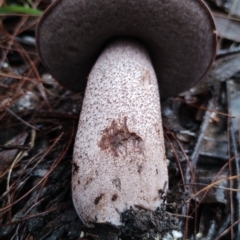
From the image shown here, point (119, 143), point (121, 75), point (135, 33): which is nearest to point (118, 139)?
point (119, 143)

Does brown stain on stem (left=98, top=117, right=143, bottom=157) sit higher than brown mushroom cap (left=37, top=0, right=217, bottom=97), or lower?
lower

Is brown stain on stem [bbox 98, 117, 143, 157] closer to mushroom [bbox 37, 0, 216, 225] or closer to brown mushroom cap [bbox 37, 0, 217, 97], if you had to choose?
mushroom [bbox 37, 0, 216, 225]

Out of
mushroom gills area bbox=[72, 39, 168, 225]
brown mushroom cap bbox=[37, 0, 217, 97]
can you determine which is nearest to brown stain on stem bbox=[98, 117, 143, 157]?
mushroom gills area bbox=[72, 39, 168, 225]

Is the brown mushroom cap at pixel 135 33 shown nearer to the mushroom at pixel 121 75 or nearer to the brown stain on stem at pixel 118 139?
the mushroom at pixel 121 75

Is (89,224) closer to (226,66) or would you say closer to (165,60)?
(165,60)

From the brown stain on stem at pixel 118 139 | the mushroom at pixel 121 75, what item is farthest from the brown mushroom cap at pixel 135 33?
the brown stain on stem at pixel 118 139

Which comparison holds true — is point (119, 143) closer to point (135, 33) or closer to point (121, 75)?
point (121, 75)

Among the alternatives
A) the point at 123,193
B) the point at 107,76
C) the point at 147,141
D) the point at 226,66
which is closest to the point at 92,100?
the point at 107,76
